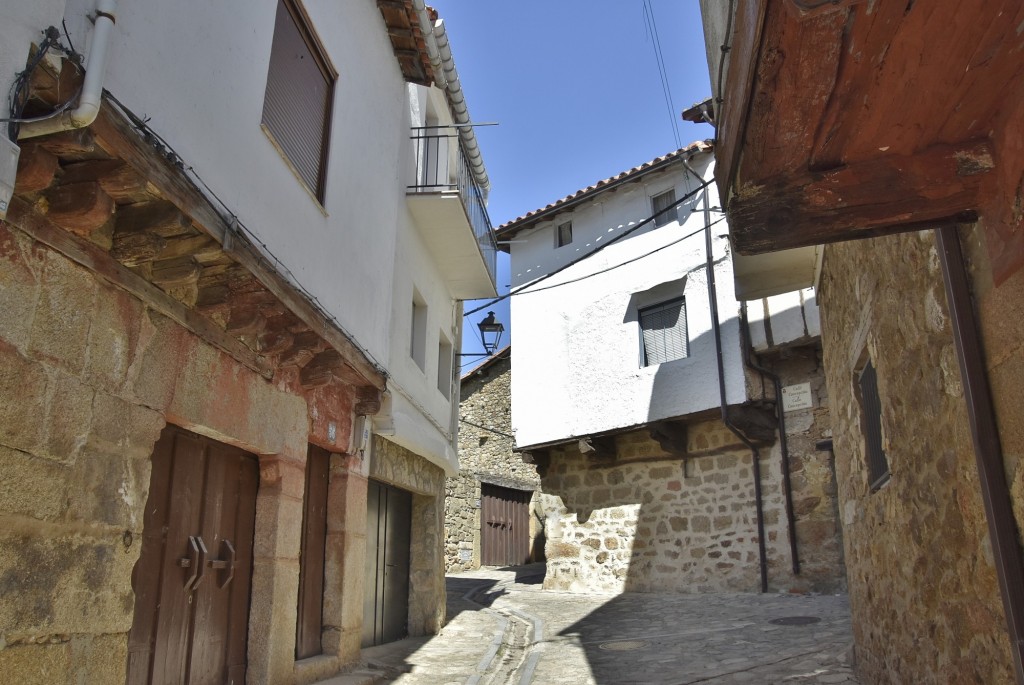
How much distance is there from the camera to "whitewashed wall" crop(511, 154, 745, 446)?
36.1 ft

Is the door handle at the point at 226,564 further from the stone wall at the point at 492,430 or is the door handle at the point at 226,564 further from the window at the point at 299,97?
the stone wall at the point at 492,430

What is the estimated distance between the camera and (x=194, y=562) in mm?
4324

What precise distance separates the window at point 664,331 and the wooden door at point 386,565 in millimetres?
4916

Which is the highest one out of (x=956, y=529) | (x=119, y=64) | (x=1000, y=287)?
(x=119, y=64)

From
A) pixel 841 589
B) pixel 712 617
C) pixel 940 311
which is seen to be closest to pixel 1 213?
pixel 940 311

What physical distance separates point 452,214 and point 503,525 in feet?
34.5

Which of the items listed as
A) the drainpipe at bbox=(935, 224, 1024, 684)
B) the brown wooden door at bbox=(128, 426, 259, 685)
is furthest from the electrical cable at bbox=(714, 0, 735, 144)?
the brown wooden door at bbox=(128, 426, 259, 685)

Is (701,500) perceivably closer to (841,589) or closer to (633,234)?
(841,589)

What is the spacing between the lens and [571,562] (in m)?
12.2

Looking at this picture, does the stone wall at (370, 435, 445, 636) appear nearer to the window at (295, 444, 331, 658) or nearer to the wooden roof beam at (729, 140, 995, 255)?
the window at (295, 444, 331, 658)

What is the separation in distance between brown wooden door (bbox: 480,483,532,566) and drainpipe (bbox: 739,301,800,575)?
7475 mm

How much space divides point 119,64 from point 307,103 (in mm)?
2338

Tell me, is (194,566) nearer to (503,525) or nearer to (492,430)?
(503,525)

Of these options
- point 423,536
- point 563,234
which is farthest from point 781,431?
point 563,234
